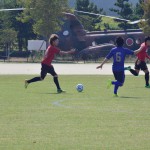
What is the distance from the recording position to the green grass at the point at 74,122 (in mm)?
11742

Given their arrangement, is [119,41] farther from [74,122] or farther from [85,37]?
[85,37]

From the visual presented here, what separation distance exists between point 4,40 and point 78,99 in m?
72.3

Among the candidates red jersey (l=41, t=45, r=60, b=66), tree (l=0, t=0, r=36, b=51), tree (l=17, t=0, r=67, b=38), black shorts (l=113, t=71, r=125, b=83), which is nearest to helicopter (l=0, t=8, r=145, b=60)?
tree (l=17, t=0, r=67, b=38)

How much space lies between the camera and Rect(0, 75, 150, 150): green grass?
11.7 metres

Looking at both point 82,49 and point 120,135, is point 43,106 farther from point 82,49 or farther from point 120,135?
point 82,49

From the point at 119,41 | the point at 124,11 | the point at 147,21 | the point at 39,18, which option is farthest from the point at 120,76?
the point at 124,11

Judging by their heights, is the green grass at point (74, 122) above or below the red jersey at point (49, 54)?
above

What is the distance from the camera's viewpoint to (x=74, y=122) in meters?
14.6

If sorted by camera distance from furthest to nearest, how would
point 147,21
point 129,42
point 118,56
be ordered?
point 129,42
point 147,21
point 118,56

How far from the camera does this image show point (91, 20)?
108500 mm

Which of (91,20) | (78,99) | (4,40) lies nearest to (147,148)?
(78,99)

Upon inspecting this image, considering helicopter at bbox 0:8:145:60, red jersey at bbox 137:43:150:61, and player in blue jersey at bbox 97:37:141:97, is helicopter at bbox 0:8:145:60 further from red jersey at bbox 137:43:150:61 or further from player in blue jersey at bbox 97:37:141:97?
player in blue jersey at bbox 97:37:141:97

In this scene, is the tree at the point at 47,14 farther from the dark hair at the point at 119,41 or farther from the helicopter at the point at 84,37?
the dark hair at the point at 119,41

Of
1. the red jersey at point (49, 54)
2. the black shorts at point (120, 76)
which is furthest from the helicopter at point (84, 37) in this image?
the black shorts at point (120, 76)
